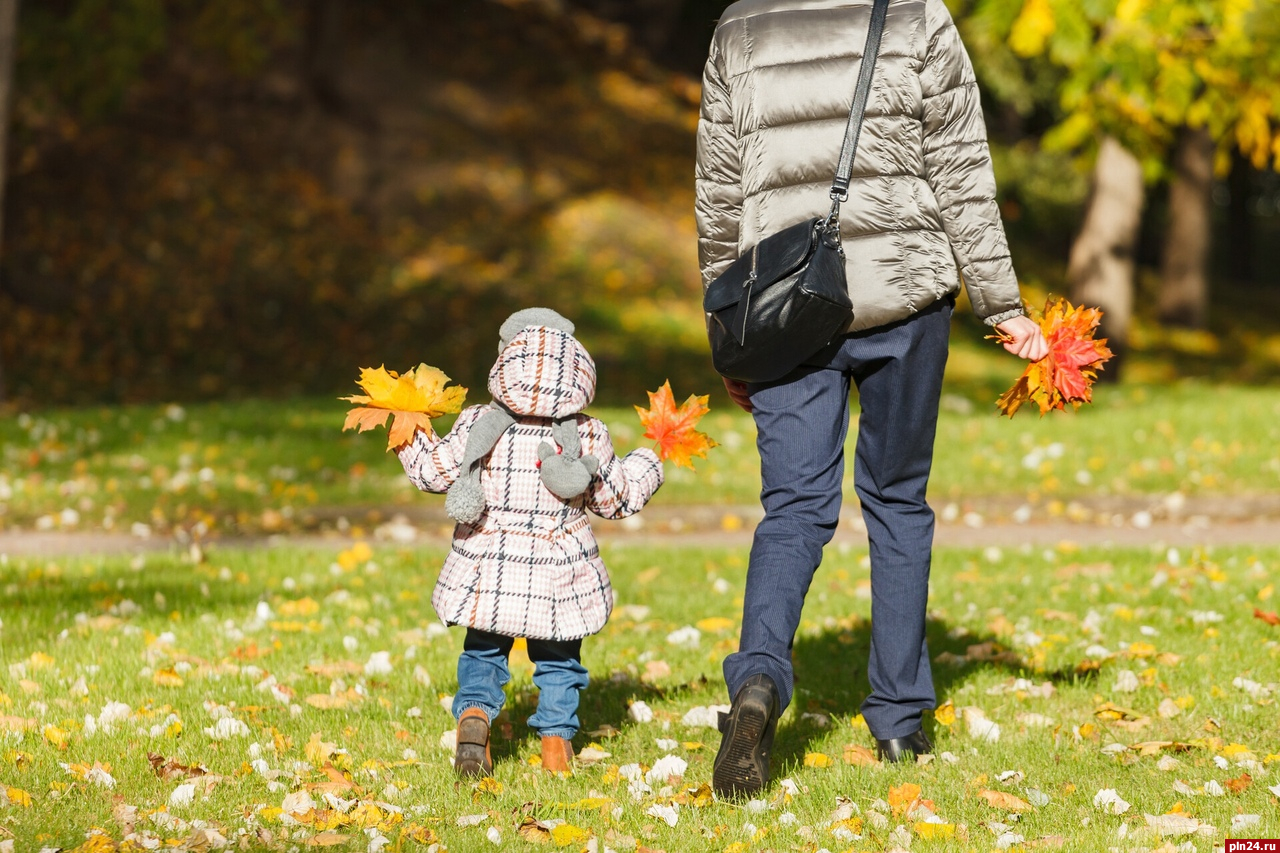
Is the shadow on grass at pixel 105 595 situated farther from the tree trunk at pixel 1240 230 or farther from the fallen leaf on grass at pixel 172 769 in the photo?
the tree trunk at pixel 1240 230

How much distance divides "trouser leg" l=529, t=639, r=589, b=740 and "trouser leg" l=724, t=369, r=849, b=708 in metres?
0.46

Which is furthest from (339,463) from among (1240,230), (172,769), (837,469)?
(1240,230)

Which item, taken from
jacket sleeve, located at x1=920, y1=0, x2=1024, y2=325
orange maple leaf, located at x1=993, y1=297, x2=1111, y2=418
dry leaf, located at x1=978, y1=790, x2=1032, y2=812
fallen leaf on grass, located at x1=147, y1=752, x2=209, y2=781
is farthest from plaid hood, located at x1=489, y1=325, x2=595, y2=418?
dry leaf, located at x1=978, y1=790, x2=1032, y2=812

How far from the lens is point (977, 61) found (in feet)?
65.7

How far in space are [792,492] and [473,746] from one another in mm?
1043

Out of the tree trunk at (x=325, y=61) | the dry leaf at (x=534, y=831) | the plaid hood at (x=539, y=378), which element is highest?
the tree trunk at (x=325, y=61)

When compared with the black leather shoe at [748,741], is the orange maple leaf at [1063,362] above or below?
above

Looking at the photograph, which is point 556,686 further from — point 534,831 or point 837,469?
point 837,469

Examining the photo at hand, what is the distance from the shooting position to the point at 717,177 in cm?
359

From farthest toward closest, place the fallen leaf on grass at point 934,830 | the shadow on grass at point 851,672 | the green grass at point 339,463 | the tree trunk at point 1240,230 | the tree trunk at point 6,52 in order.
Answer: the tree trunk at point 1240,230, the tree trunk at point 6,52, the green grass at point 339,463, the shadow on grass at point 851,672, the fallen leaf on grass at point 934,830

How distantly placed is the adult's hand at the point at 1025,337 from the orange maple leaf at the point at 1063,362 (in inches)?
1.0

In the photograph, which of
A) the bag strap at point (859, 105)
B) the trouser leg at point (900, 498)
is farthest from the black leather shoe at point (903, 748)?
the bag strap at point (859, 105)

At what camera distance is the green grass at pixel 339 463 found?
8289mm

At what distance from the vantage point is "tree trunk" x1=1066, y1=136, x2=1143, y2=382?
13914 millimetres
